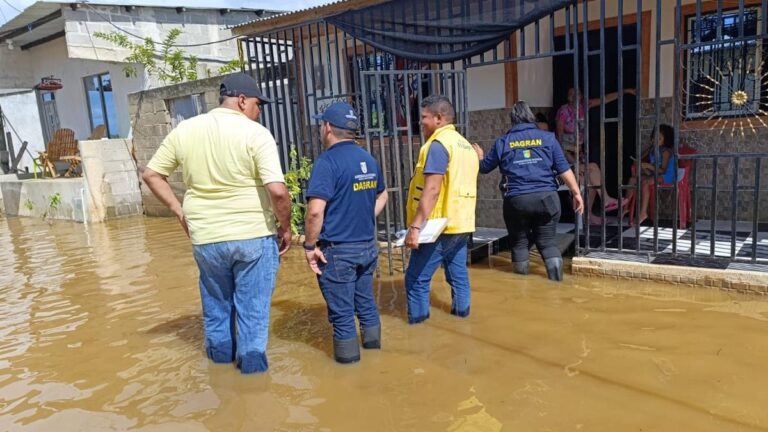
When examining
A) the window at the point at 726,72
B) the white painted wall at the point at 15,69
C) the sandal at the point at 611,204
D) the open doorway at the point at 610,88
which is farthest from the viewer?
the white painted wall at the point at 15,69

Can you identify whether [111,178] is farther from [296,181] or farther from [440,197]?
[440,197]

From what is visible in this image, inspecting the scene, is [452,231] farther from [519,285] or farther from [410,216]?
[519,285]

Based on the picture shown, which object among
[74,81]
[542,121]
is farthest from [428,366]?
[74,81]

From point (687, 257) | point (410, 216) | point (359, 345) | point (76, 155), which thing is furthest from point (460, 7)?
point (76, 155)

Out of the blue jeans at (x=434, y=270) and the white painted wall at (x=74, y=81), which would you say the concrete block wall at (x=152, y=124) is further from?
the blue jeans at (x=434, y=270)

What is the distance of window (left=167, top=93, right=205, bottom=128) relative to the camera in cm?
975

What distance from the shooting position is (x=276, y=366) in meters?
3.67

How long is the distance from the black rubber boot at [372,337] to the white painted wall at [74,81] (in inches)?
460

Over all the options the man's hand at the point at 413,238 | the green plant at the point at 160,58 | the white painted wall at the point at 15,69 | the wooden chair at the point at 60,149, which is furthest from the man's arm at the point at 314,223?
the white painted wall at the point at 15,69

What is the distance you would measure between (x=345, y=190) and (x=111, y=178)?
30.9 ft

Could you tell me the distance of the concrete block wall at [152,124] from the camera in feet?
33.5

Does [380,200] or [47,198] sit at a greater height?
[380,200]

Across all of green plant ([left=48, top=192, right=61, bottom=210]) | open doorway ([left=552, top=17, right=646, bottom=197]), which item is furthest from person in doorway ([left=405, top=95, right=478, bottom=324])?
green plant ([left=48, top=192, right=61, bottom=210])

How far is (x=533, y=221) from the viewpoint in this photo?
5125 mm
